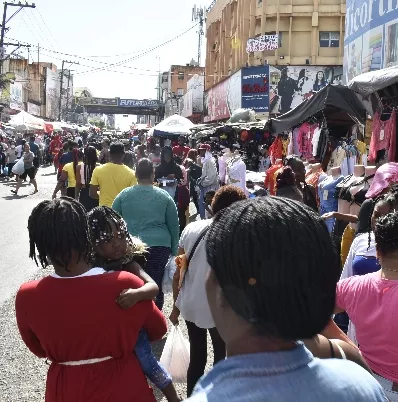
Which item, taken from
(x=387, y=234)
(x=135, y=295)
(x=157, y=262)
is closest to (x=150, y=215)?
(x=157, y=262)

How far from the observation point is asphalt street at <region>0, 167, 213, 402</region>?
4.57m

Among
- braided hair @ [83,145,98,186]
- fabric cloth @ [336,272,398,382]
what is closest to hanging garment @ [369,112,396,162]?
braided hair @ [83,145,98,186]

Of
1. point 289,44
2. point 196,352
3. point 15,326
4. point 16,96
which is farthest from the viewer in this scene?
point 16,96

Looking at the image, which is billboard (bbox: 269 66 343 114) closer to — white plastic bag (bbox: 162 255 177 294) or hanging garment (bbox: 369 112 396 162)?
hanging garment (bbox: 369 112 396 162)

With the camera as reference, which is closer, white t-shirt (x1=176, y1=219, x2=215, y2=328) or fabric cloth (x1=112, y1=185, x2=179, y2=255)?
white t-shirt (x1=176, y1=219, x2=215, y2=328)

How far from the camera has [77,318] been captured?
238cm

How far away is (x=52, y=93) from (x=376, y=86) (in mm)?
77322

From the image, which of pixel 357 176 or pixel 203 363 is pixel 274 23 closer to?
pixel 357 176

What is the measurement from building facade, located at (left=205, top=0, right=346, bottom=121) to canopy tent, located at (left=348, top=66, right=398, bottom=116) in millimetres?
20203

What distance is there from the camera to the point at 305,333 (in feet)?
4.02

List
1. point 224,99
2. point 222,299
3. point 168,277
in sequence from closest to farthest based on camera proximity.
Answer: point 222,299 < point 168,277 < point 224,99

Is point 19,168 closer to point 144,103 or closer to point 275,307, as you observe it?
point 275,307

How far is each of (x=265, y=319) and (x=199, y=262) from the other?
2.61 meters

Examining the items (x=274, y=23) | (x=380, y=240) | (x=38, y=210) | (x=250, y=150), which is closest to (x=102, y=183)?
(x=38, y=210)
